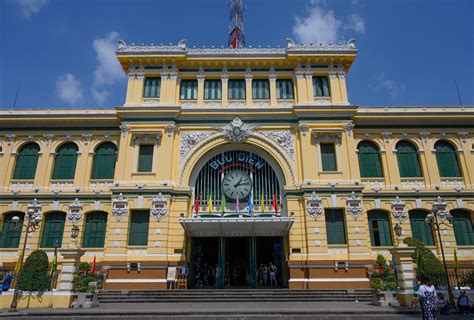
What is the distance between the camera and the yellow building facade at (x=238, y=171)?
22.2 m

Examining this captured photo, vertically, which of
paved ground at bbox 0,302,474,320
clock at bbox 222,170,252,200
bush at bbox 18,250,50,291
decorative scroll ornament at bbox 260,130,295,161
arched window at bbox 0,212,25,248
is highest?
decorative scroll ornament at bbox 260,130,295,161

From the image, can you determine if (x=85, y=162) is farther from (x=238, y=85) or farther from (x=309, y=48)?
(x=309, y=48)

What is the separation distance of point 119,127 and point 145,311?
48.7 feet

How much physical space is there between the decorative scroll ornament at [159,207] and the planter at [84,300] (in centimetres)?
654

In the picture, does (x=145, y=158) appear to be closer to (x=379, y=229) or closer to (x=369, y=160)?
(x=369, y=160)

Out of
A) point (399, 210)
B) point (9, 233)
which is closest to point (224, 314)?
point (399, 210)

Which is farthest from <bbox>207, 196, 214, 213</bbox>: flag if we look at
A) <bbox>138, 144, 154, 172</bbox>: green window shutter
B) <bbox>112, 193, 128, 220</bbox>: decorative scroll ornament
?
<bbox>112, 193, 128, 220</bbox>: decorative scroll ornament

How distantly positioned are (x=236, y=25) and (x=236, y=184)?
15.9 meters

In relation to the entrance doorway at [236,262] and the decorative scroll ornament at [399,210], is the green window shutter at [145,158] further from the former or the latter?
the decorative scroll ornament at [399,210]

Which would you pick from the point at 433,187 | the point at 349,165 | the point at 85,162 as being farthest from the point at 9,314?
the point at 433,187

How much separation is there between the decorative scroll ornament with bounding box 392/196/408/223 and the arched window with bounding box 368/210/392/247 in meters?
0.67

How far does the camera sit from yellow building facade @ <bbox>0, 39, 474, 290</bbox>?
22156 millimetres

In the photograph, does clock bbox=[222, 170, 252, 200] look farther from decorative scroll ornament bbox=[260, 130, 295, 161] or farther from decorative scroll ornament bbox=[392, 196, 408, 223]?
decorative scroll ornament bbox=[392, 196, 408, 223]

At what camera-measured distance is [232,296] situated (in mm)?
19078
